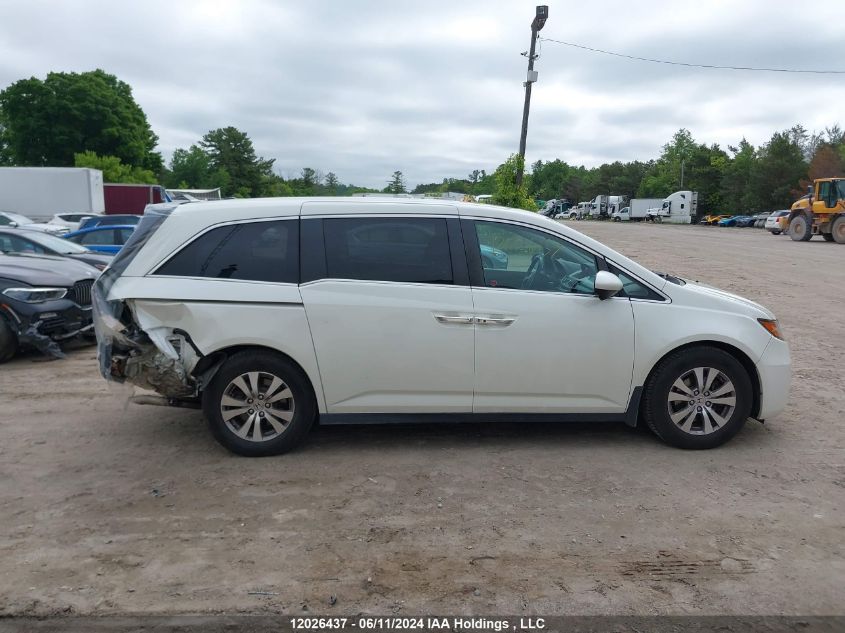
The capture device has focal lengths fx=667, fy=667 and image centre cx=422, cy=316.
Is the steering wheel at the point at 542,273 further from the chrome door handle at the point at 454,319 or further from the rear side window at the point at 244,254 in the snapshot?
the rear side window at the point at 244,254

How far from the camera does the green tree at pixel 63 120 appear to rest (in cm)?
5966

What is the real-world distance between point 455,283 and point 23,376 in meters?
5.27

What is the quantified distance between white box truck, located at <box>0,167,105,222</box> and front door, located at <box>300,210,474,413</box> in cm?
3153

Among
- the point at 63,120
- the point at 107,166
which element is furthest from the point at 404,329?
the point at 63,120

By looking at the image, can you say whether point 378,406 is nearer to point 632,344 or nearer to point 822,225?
point 632,344

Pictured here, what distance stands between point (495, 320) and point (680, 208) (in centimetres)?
6906

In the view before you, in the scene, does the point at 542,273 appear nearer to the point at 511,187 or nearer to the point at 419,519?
the point at 419,519

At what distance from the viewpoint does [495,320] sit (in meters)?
4.75

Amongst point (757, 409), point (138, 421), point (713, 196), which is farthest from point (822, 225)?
point (713, 196)

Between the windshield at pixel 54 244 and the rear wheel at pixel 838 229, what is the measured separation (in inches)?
1204

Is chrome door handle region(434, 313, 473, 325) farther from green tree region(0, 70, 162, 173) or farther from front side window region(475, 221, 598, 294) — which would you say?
green tree region(0, 70, 162, 173)

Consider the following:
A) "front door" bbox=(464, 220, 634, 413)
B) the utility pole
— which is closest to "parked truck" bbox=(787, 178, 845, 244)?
the utility pole

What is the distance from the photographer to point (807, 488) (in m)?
4.34

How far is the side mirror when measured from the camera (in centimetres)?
469
